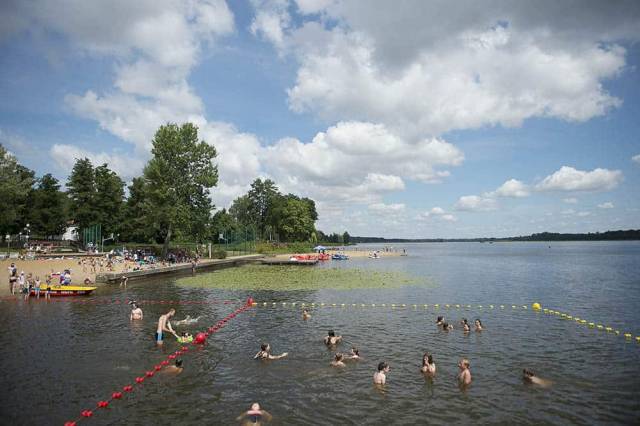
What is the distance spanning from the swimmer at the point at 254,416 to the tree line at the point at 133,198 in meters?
51.0

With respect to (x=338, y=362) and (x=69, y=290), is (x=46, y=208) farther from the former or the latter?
(x=338, y=362)

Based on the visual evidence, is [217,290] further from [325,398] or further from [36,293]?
[325,398]

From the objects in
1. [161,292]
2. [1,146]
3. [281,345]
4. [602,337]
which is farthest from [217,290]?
[1,146]

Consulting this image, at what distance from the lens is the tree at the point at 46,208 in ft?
250

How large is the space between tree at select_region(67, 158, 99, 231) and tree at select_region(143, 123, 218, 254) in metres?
18.1

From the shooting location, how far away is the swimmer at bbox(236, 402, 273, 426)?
1121 centimetres

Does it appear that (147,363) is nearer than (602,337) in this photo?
Yes

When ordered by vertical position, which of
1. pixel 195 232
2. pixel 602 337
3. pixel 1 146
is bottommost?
pixel 602 337

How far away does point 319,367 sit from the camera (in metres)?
16.1

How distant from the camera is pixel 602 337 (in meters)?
21.2

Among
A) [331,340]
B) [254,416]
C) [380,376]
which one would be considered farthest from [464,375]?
[254,416]

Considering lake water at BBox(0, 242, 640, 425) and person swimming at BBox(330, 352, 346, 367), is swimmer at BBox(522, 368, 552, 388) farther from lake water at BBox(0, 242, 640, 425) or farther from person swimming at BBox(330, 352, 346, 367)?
person swimming at BBox(330, 352, 346, 367)

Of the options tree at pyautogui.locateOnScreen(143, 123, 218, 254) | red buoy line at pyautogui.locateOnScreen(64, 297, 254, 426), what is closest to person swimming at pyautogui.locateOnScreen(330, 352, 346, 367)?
red buoy line at pyautogui.locateOnScreen(64, 297, 254, 426)

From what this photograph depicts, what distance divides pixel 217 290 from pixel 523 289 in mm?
30073
